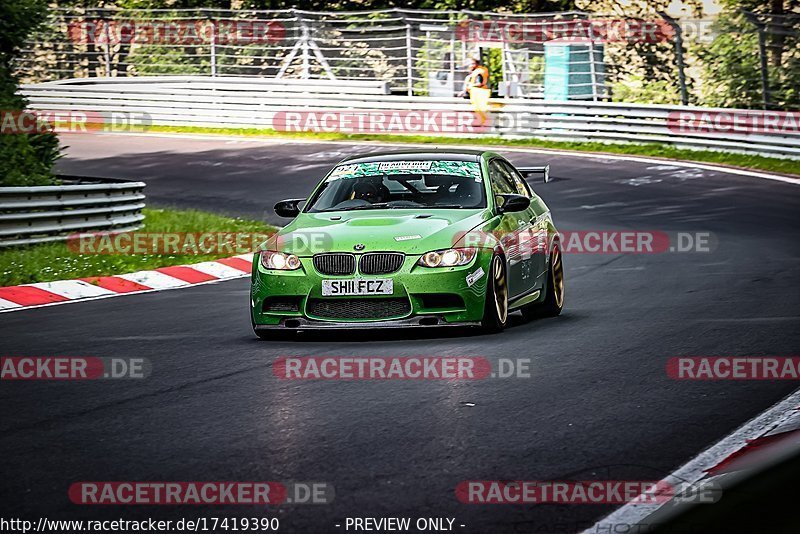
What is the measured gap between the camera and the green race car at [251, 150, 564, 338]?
9516 millimetres

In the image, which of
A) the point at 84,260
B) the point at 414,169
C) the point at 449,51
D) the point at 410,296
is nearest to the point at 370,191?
the point at 414,169

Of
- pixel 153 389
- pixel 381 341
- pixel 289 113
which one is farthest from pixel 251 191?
pixel 153 389

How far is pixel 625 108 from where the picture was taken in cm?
2969

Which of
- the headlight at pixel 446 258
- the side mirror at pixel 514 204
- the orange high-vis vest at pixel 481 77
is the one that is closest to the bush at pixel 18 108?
the side mirror at pixel 514 204

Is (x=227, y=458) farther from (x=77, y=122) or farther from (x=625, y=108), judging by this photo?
(x=77, y=122)

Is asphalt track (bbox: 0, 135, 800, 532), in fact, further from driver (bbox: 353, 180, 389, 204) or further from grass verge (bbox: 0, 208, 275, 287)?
grass verge (bbox: 0, 208, 275, 287)

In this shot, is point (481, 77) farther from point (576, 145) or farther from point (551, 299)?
point (551, 299)

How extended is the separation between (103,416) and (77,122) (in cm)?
3016

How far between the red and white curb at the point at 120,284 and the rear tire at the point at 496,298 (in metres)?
4.90

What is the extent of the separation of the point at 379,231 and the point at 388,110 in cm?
2368

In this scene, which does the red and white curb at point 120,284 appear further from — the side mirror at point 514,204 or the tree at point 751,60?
→ the tree at point 751,60

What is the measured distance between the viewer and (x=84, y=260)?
50.5 feet

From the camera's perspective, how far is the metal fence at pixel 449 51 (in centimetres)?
2964

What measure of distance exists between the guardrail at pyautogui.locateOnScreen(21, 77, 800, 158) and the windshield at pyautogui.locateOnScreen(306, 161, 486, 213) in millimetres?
16923
